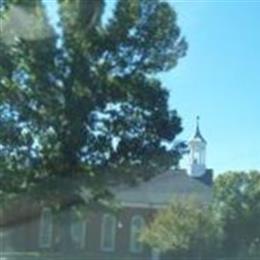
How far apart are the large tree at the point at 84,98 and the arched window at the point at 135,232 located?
70.8ft

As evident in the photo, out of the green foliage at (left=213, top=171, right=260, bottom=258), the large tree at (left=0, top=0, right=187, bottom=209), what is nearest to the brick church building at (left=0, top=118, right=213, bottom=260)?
the green foliage at (left=213, top=171, right=260, bottom=258)

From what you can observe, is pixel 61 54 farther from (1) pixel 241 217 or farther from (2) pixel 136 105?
(1) pixel 241 217

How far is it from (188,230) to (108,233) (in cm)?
1498

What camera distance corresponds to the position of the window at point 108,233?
201ft

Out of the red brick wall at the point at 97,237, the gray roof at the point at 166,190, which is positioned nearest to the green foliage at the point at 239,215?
the gray roof at the point at 166,190

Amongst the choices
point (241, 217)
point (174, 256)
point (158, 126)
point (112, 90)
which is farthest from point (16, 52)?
point (241, 217)

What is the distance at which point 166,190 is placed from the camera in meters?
64.6

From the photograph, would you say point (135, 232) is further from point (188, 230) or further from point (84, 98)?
point (84, 98)

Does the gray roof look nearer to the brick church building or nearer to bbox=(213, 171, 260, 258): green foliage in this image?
the brick church building

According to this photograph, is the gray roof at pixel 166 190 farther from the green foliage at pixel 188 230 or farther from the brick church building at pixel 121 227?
the green foliage at pixel 188 230

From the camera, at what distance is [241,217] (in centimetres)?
5894

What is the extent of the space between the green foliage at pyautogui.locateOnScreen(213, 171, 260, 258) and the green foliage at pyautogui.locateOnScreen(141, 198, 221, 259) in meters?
4.77

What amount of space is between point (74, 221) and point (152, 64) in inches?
307

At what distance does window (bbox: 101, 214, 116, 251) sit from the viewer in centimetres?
6112
